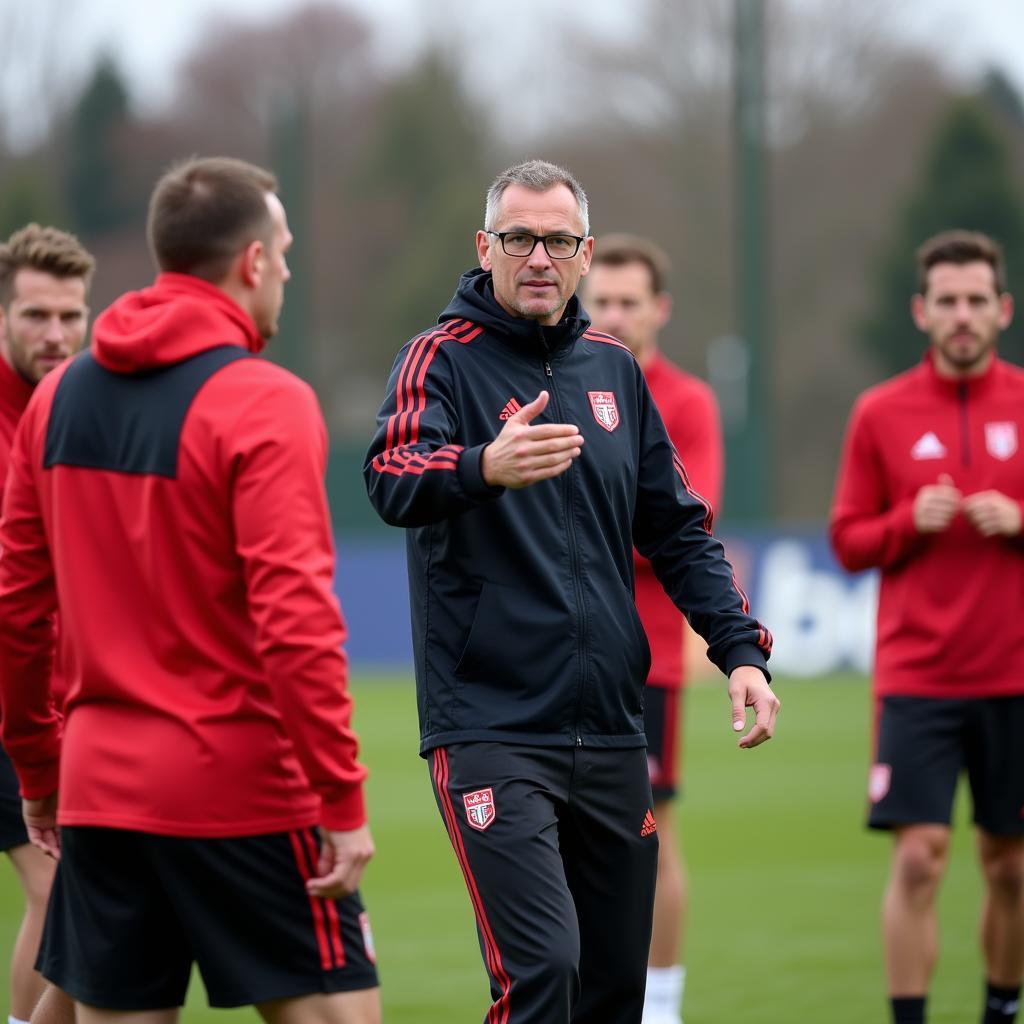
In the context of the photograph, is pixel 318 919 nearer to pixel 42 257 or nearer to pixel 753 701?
pixel 753 701

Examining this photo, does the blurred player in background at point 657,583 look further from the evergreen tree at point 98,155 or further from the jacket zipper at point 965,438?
the evergreen tree at point 98,155

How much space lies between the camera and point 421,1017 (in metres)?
6.45

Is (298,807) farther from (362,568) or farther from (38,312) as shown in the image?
(362,568)

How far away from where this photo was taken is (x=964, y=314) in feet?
20.8

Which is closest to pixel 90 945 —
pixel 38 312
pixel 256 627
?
pixel 256 627

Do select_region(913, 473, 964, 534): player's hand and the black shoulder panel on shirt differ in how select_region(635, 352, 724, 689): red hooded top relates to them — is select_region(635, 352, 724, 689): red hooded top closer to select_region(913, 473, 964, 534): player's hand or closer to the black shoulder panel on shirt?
select_region(913, 473, 964, 534): player's hand

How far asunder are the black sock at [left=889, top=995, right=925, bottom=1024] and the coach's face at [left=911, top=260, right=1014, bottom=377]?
2159 mm

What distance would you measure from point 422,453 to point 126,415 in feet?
2.29

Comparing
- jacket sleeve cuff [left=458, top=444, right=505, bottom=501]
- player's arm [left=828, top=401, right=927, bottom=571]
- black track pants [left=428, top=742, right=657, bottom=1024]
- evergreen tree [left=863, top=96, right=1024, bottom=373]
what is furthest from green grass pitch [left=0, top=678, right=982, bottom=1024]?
evergreen tree [left=863, top=96, right=1024, bottom=373]

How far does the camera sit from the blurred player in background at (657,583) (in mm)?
6457

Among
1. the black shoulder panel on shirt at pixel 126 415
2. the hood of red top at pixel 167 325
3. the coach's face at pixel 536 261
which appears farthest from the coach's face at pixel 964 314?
the black shoulder panel on shirt at pixel 126 415

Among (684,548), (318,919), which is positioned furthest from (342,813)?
(684,548)

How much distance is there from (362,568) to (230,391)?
1471 cm

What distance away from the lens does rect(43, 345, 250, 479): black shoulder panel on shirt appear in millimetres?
3691
